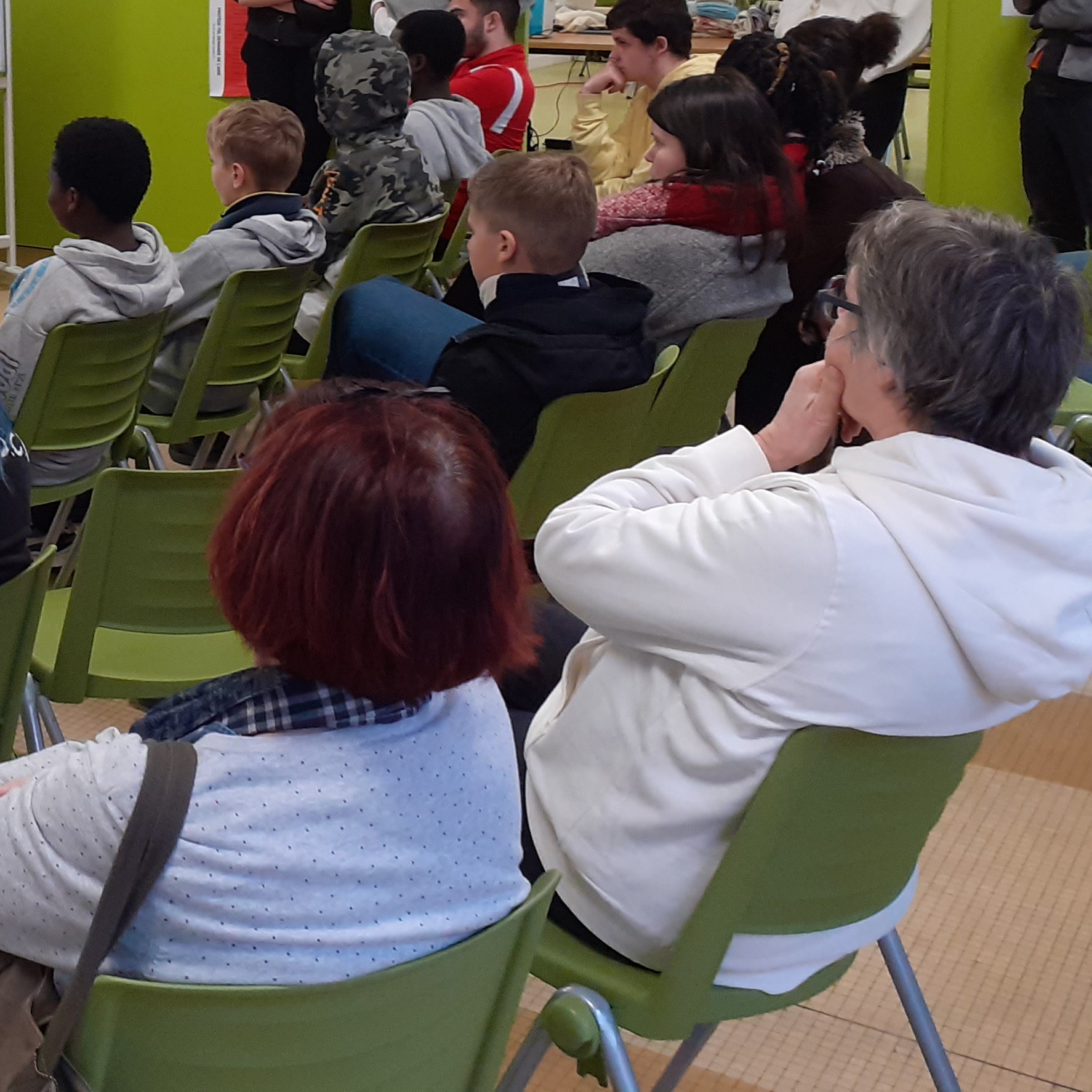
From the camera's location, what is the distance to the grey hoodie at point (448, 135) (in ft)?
15.9

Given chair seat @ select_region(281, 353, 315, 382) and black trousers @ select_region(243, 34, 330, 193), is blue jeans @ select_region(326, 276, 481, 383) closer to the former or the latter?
chair seat @ select_region(281, 353, 315, 382)

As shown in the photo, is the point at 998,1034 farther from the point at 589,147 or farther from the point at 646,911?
the point at 589,147

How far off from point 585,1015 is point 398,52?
354cm

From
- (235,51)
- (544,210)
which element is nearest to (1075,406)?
(544,210)

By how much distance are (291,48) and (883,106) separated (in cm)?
257

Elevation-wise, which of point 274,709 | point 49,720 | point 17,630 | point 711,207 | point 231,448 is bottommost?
point 231,448

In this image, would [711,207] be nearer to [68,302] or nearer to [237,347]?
[237,347]

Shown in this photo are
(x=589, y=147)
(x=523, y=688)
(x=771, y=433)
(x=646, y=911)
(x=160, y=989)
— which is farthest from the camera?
(x=589, y=147)

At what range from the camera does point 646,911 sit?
4.53ft

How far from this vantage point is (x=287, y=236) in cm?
365

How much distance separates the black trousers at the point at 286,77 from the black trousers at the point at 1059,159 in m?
2.88

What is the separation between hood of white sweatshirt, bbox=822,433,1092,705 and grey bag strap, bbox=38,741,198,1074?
0.65 m

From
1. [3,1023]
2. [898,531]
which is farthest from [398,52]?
[3,1023]

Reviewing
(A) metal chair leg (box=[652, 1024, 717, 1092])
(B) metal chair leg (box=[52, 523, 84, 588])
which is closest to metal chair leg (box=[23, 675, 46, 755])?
(B) metal chair leg (box=[52, 523, 84, 588])
